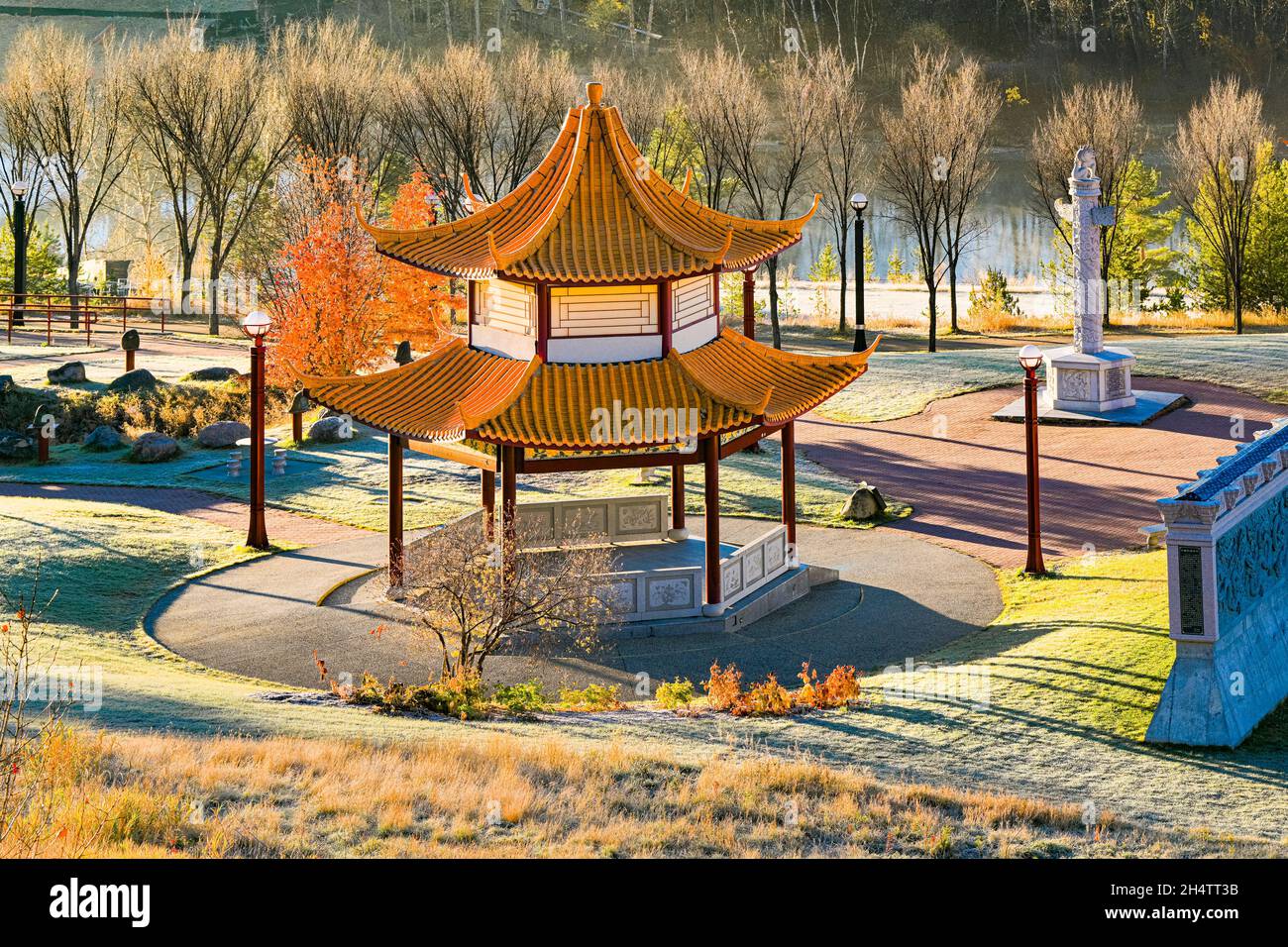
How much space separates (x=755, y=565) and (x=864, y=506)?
21.7ft

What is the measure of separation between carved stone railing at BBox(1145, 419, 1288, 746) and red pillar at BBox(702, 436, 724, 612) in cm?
791

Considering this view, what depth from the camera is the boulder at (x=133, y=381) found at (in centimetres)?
4441

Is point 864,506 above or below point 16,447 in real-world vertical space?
below

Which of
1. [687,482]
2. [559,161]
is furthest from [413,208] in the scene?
[559,161]

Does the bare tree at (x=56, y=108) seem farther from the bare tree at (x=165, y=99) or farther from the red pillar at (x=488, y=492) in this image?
the red pillar at (x=488, y=492)

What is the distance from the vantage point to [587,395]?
25.0m

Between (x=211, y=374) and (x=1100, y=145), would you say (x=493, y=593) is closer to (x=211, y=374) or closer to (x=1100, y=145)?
(x=211, y=374)

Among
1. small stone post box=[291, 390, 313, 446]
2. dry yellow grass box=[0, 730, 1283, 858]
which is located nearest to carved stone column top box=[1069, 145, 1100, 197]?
small stone post box=[291, 390, 313, 446]

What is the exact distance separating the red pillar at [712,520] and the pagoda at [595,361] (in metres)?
0.03

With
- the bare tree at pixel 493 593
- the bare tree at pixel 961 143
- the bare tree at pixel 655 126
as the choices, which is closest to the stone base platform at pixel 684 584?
the bare tree at pixel 493 593

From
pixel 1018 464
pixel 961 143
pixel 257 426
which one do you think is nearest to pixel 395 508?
pixel 257 426

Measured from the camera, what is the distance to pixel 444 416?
25.6m

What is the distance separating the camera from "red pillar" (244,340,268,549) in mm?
29844

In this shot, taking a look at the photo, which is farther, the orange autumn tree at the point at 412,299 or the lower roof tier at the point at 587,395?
the orange autumn tree at the point at 412,299
